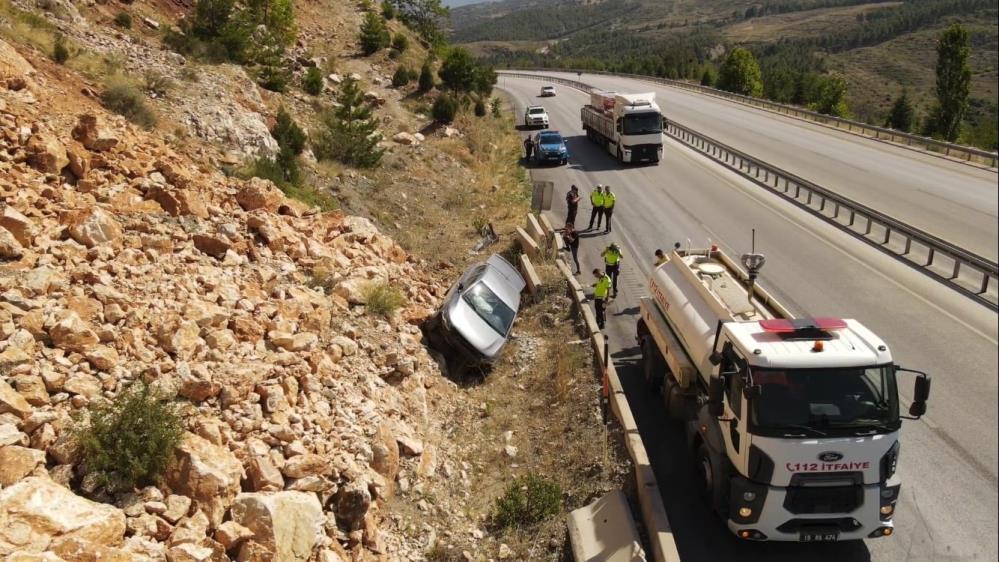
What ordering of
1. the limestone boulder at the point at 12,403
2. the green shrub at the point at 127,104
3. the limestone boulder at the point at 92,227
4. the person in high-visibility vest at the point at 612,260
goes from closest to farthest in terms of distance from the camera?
the limestone boulder at the point at 12,403
the limestone boulder at the point at 92,227
the green shrub at the point at 127,104
the person in high-visibility vest at the point at 612,260

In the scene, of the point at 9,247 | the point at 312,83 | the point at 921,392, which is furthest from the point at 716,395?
the point at 312,83

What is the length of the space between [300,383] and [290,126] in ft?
41.6

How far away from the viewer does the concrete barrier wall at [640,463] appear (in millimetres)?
8802

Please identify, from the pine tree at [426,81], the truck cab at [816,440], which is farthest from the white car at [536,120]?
the truck cab at [816,440]

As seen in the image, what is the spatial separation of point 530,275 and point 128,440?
1208 cm

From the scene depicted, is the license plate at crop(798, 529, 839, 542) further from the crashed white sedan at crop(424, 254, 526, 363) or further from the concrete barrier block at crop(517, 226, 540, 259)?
the concrete barrier block at crop(517, 226, 540, 259)

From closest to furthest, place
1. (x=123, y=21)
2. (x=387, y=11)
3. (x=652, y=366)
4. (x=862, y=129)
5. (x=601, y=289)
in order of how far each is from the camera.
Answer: (x=652, y=366), (x=601, y=289), (x=123, y=21), (x=862, y=129), (x=387, y=11)

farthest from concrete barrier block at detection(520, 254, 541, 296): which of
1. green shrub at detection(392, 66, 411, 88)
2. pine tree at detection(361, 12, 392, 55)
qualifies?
pine tree at detection(361, 12, 392, 55)

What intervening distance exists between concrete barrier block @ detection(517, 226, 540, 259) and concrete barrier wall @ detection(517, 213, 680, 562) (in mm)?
4481

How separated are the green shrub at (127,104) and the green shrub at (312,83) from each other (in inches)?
509

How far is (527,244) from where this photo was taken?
20.6 meters

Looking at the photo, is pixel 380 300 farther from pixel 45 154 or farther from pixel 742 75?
pixel 742 75

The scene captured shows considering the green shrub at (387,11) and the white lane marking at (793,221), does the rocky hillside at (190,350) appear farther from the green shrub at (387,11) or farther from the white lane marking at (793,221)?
the green shrub at (387,11)

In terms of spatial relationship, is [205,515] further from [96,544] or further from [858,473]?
[858,473]
